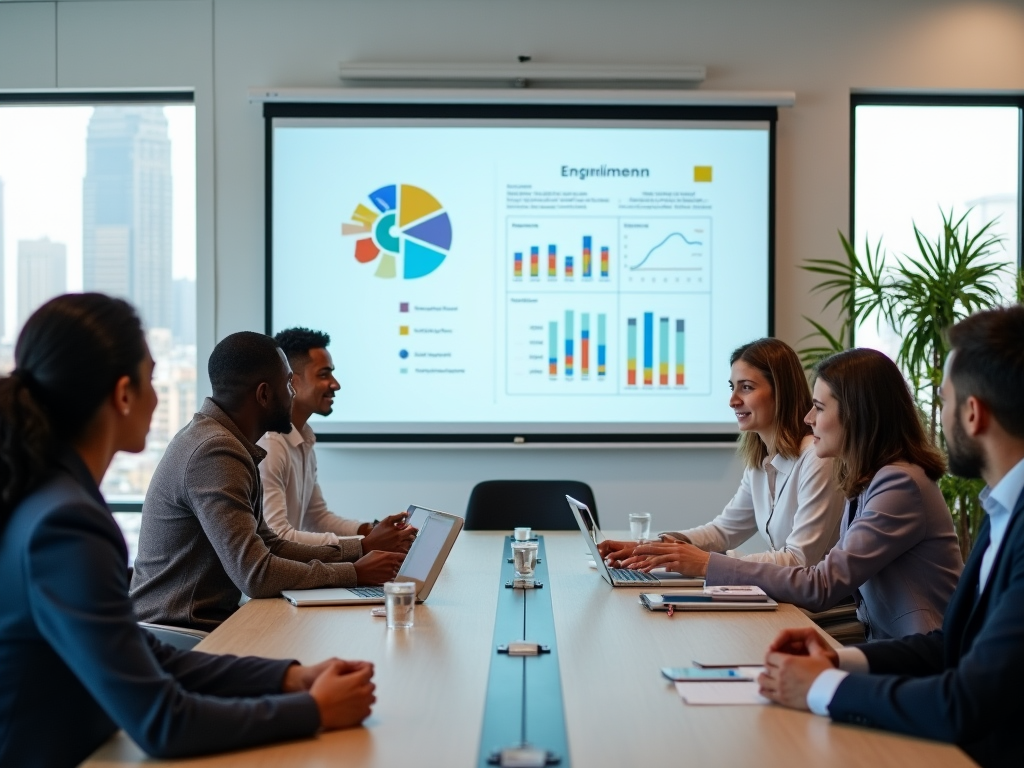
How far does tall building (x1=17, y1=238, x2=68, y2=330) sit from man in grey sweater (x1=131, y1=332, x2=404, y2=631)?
9.67 feet

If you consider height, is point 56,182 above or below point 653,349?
above

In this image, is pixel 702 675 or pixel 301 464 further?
pixel 301 464

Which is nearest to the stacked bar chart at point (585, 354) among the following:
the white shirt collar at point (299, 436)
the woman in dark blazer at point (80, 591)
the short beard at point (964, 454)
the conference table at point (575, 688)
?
the white shirt collar at point (299, 436)

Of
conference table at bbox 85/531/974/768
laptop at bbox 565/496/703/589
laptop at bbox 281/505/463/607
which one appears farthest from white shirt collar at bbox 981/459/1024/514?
laptop at bbox 281/505/463/607

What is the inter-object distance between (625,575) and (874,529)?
758mm

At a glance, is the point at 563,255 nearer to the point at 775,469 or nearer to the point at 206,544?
the point at 775,469

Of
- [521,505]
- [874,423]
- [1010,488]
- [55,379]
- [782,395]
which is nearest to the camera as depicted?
[55,379]

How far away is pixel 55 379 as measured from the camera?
5.08ft

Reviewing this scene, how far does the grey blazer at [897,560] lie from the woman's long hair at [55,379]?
1.67 m

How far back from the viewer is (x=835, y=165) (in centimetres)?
508

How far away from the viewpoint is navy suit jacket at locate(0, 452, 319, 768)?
1.42 m

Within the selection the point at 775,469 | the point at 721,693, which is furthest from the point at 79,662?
the point at 775,469

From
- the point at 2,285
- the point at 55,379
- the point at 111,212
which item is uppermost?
the point at 111,212

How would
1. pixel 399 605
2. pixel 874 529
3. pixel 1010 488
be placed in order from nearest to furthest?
pixel 1010 488 < pixel 399 605 < pixel 874 529
